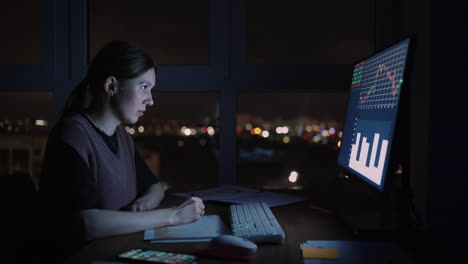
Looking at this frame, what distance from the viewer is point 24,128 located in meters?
2.16

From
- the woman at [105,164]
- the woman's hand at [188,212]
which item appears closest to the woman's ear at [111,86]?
the woman at [105,164]

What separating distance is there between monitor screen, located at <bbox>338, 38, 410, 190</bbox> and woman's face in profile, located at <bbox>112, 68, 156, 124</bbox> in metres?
0.73

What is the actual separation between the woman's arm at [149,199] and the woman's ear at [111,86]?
395 millimetres

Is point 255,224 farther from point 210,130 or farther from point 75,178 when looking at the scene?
point 210,130

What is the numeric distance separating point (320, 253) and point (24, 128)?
184cm

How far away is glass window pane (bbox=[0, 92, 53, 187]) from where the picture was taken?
Result: 82.7 inches

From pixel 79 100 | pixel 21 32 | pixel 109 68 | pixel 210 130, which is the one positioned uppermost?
pixel 21 32

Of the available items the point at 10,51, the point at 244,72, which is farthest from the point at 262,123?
the point at 10,51

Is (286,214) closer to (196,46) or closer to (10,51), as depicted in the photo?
(196,46)

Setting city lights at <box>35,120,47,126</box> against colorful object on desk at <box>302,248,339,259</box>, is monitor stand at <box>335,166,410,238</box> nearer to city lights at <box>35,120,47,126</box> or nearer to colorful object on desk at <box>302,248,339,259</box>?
colorful object on desk at <box>302,248,339,259</box>

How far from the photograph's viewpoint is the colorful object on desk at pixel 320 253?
2.94 feet

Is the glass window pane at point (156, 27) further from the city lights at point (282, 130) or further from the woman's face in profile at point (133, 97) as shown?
the woman's face in profile at point (133, 97)

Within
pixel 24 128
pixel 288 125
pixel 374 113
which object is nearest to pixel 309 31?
pixel 288 125

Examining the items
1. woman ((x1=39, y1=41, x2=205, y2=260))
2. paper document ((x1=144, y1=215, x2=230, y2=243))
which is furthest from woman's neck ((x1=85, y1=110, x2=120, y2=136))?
paper document ((x1=144, y1=215, x2=230, y2=243))
